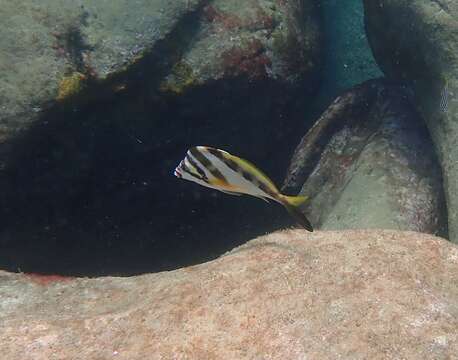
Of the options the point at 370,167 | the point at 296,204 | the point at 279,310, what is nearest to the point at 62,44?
the point at 296,204

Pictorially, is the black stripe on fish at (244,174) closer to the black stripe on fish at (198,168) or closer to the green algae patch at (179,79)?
the black stripe on fish at (198,168)

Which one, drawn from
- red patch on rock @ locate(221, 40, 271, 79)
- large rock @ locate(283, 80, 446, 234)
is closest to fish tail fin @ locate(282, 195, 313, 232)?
large rock @ locate(283, 80, 446, 234)

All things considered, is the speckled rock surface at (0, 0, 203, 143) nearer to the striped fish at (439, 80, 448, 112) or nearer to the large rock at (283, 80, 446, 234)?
the large rock at (283, 80, 446, 234)

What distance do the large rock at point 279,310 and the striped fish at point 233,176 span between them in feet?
1.39

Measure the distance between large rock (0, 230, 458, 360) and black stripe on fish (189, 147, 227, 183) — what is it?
25.0 inches

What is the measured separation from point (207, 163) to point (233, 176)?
0.63ft

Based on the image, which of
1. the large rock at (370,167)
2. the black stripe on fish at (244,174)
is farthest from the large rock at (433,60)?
the black stripe on fish at (244,174)

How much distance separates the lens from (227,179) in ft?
8.71

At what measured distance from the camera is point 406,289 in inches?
102

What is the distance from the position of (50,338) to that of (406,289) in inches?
82.1

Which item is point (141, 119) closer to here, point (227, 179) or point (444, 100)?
point (227, 179)

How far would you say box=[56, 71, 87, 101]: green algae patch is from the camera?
3.76m

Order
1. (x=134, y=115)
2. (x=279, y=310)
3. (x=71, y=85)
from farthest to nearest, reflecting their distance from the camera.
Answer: (x=134, y=115)
(x=71, y=85)
(x=279, y=310)

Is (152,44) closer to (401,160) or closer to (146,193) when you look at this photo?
(146,193)
